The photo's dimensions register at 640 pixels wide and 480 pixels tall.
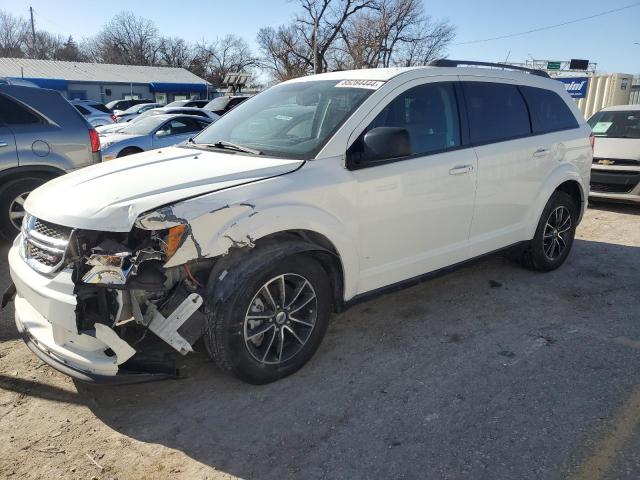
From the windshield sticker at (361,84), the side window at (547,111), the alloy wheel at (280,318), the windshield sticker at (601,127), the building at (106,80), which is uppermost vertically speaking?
the building at (106,80)

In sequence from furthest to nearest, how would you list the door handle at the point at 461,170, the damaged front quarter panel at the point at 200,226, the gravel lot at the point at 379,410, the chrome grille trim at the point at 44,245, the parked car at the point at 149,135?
1. the parked car at the point at 149,135
2. the door handle at the point at 461,170
3. the chrome grille trim at the point at 44,245
4. the damaged front quarter panel at the point at 200,226
5. the gravel lot at the point at 379,410

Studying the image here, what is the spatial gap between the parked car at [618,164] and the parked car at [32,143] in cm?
762

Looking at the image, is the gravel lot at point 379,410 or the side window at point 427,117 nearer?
the gravel lot at point 379,410

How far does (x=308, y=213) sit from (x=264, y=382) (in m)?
1.07

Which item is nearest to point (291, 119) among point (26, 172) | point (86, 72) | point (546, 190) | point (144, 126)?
point (546, 190)

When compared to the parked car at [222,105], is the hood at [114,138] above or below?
below

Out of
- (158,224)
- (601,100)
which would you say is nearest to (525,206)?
(158,224)

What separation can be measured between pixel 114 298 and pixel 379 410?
62.9 inches

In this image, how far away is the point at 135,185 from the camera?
9.63 feet

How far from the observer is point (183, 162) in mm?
3375

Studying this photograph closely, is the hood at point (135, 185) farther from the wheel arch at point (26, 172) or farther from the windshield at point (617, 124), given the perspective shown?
the windshield at point (617, 124)

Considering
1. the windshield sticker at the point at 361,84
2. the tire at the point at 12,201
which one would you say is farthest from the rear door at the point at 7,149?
the windshield sticker at the point at 361,84

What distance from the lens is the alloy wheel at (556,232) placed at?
504cm

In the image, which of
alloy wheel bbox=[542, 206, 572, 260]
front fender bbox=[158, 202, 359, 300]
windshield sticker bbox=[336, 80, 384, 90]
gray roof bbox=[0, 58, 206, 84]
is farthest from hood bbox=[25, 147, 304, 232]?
gray roof bbox=[0, 58, 206, 84]
